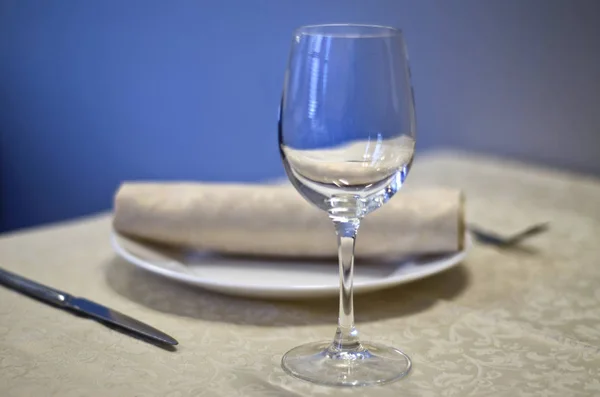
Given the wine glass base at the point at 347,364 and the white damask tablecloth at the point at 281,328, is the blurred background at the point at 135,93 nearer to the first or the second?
the white damask tablecloth at the point at 281,328

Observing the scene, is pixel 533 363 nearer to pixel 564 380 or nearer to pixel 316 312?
pixel 564 380

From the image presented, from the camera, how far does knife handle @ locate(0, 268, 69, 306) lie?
26.8 inches

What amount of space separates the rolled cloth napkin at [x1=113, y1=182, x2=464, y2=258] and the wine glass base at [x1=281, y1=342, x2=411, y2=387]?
0.63ft

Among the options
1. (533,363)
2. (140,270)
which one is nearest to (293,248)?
(140,270)

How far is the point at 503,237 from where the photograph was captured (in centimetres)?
92

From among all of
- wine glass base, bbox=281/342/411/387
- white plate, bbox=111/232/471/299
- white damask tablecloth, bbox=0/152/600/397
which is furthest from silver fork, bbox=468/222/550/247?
wine glass base, bbox=281/342/411/387

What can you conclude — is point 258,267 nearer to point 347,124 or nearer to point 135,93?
point 347,124

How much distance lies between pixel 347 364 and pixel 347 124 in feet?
0.57

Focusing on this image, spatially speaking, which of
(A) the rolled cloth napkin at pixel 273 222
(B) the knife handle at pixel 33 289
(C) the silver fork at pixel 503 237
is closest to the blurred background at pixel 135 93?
(C) the silver fork at pixel 503 237

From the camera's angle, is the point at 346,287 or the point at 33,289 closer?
the point at 346,287

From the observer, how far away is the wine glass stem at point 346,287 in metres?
0.56

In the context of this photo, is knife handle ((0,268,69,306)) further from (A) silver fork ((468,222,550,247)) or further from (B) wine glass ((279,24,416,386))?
(A) silver fork ((468,222,550,247))

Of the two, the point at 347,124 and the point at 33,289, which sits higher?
the point at 347,124

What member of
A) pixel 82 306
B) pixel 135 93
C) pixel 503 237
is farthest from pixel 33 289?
pixel 135 93
